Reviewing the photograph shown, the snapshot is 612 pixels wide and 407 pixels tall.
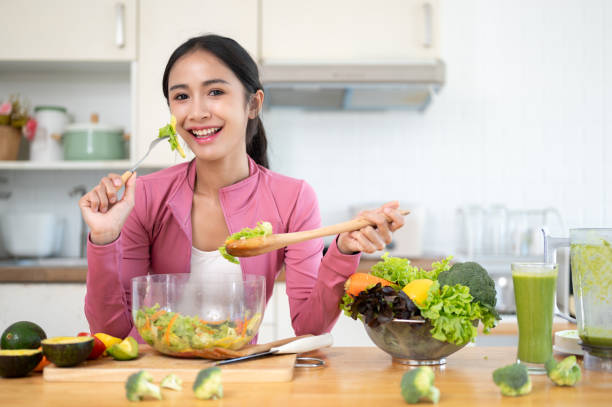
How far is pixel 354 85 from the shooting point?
286 centimetres

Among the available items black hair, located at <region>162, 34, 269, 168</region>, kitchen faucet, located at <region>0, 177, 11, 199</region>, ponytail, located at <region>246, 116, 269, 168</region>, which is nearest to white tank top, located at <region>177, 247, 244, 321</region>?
black hair, located at <region>162, 34, 269, 168</region>

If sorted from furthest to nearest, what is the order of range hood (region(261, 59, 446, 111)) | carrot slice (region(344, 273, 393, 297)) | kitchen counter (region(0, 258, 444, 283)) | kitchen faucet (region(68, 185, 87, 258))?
kitchen faucet (region(68, 185, 87, 258)) < range hood (region(261, 59, 446, 111)) < kitchen counter (region(0, 258, 444, 283)) < carrot slice (region(344, 273, 393, 297))

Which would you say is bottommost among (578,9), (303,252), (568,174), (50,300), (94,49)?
(50,300)

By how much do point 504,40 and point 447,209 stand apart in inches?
39.3

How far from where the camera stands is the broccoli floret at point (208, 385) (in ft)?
2.80

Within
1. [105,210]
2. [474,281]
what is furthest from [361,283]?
[105,210]

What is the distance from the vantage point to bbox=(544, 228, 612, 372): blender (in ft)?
3.37

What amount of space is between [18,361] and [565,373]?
2.82ft

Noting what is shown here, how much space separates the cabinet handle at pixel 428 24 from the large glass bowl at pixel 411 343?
2121 millimetres

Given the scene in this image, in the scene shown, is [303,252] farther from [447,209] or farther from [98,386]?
[447,209]

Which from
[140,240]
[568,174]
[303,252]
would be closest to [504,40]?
[568,174]

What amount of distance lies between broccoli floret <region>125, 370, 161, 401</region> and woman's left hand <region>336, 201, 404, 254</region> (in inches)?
18.8

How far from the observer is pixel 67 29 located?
9.62 ft

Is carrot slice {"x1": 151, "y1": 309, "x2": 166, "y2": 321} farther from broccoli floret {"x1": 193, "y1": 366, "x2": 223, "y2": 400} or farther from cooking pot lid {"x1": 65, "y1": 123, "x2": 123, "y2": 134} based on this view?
cooking pot lid {"x1": 65, "y1": 123, "x2": 123, "y2": 134}
